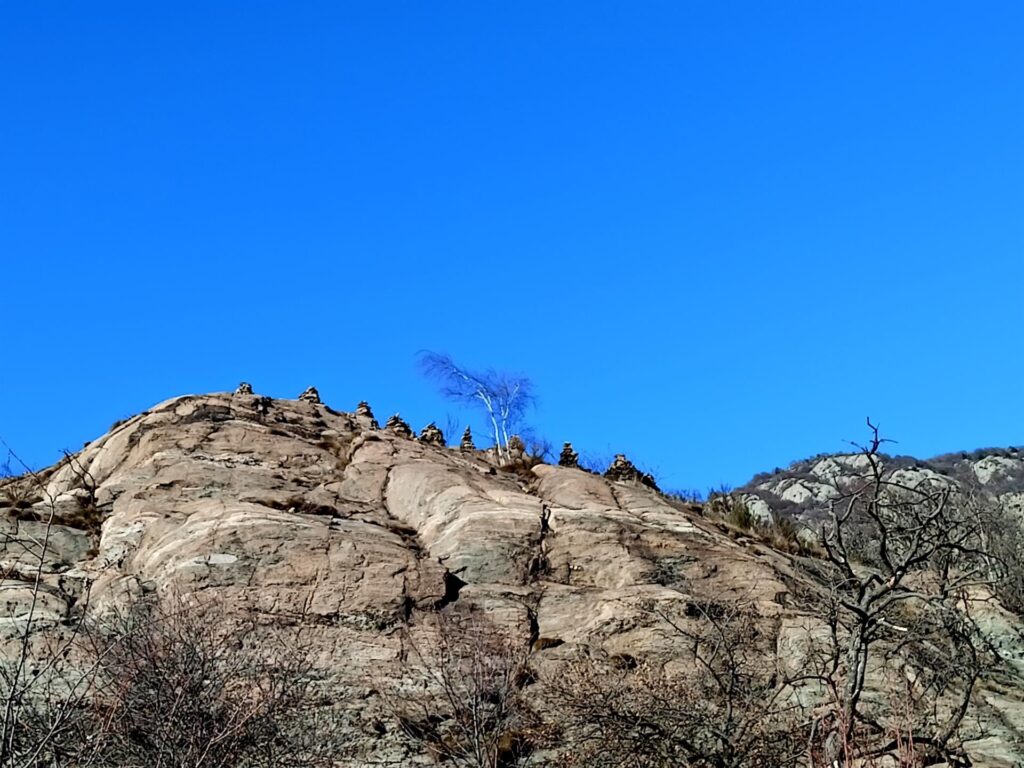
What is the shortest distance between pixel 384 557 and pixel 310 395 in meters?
10.4

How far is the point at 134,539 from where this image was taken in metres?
19.2

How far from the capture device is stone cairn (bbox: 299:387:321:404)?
2789cm

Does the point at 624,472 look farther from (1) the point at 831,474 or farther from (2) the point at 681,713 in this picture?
(1) the point at 831,474

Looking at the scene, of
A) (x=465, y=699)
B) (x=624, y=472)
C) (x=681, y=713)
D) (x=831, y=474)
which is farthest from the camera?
(x=831, y=474)

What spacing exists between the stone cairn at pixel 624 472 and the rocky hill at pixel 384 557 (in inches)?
101

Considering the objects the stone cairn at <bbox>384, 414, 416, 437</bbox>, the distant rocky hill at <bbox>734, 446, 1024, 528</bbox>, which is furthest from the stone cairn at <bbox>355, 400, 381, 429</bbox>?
the distant rocky hill at <bbox>734, 446, 1024, 528</bbox>

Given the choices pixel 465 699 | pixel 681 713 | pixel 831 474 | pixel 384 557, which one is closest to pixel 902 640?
pixel 681 713

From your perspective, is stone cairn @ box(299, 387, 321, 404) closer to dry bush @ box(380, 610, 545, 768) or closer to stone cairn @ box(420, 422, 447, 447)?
stone cairn @ box(420, 422, 447, 447)

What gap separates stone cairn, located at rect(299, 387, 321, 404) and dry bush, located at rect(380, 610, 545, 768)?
11681mm

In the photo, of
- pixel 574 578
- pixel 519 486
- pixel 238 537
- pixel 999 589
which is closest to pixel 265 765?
pixel 238 537

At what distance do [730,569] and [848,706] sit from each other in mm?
7912

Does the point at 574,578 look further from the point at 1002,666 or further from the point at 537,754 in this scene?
the point at 1002,666

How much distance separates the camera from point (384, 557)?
18328 millimetres

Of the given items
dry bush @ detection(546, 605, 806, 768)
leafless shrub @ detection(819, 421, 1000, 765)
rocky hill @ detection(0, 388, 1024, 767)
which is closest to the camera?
leafless shrub @ detection(819, 421, 1000, 765)
